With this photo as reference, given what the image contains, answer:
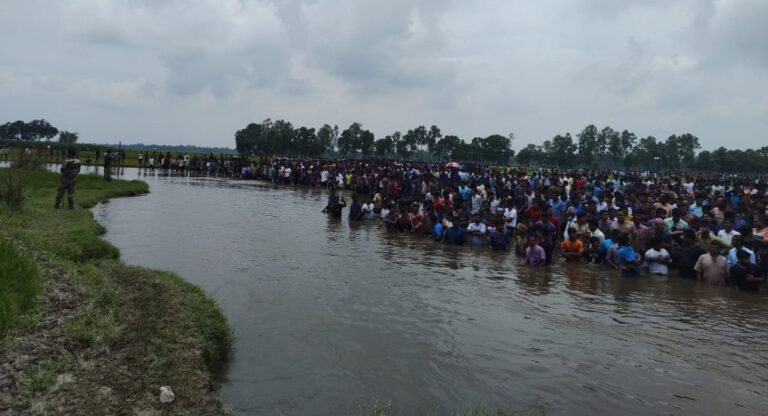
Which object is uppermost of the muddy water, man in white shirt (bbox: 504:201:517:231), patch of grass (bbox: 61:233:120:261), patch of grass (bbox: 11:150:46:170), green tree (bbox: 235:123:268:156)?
green tree (bbox: 235:123:268:156)

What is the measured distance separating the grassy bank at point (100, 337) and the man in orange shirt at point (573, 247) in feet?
28.5

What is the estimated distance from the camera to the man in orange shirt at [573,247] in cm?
1330

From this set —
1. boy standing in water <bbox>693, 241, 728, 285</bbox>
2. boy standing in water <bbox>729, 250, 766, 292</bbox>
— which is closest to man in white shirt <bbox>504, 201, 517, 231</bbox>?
boy standing in water <bbox>693, 241, 728, 285</bbox>

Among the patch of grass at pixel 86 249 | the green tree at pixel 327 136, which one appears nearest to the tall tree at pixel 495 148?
the green tree at pixel 327 136

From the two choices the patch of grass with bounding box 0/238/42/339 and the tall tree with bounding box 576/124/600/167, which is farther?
the tall tree with bounding box 576/124/600/167

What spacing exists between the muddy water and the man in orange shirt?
16.7 inches

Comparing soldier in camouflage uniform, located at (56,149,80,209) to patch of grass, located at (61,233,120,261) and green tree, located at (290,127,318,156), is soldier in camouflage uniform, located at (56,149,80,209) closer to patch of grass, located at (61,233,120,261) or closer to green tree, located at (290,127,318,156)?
patch of grass, located at (61,233,120,261)

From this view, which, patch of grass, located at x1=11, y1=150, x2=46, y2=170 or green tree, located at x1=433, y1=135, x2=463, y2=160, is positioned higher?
green tree, located at x1=433, y1=135, x2=463, y2=160

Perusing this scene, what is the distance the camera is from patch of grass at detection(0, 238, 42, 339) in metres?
6.06

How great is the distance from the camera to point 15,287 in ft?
22.3

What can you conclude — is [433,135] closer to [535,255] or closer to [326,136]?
[326,136]

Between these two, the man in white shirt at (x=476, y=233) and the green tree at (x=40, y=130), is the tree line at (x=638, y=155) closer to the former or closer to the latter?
the man in white shirt at (x=476, y=233)

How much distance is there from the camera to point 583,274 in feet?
40.4

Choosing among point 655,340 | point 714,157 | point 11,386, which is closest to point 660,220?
point 655,340
